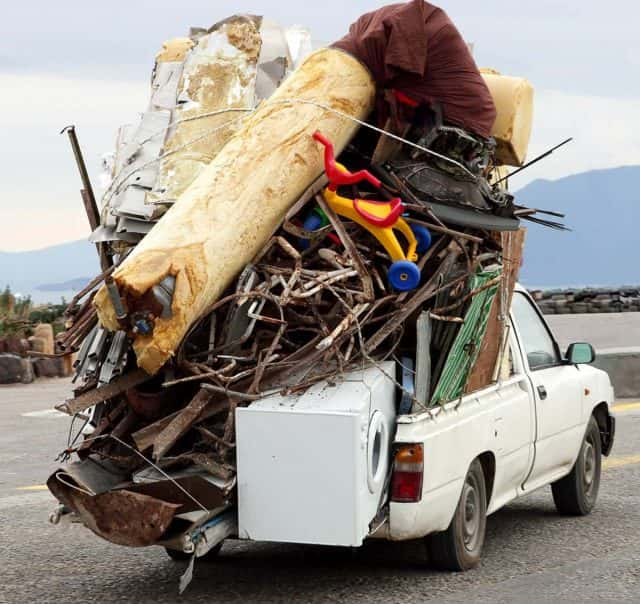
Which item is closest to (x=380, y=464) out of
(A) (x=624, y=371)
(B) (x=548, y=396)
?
(B) (x=548, y=396)

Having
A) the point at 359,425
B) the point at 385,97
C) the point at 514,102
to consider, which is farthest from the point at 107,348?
the point at 514,102

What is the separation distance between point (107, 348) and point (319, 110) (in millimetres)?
1773

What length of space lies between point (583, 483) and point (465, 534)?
2270 mm

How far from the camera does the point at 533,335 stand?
9742 mm

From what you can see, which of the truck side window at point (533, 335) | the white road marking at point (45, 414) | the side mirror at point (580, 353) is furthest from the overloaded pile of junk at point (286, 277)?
the white road marking at point (45, 414)

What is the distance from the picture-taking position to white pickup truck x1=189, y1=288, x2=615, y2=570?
689cm

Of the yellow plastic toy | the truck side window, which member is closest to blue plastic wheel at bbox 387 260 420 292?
the yellow plastic toy

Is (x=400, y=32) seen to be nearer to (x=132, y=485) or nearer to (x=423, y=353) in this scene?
(x=423, y=353)

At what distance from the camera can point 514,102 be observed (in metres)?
8.80

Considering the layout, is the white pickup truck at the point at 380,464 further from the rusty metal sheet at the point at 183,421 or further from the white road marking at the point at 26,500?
the white road marking at the point at 26,500

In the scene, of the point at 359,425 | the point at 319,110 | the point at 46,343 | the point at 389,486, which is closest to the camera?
the point at 359,425

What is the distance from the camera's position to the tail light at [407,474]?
7.35 m

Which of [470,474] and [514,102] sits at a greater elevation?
[514,102]

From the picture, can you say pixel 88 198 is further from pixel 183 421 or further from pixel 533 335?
pixel 533 335
